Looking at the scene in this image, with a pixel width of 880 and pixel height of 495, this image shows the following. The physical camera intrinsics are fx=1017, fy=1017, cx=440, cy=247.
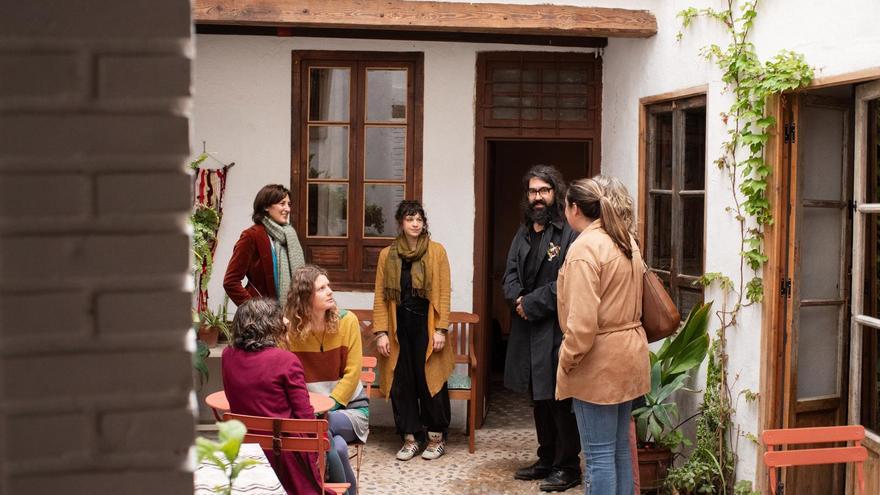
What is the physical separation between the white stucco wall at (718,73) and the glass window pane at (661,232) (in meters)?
0.26

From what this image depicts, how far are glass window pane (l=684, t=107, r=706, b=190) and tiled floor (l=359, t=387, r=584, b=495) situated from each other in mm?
2055

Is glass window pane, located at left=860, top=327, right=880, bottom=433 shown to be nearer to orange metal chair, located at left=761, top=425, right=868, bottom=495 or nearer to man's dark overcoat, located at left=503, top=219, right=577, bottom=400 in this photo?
orange metal chair, located at left=761, top=425, right=868, bottom=495

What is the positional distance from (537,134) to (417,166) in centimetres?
95

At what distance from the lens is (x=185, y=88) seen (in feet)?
4.31

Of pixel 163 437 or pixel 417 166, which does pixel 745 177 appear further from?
pixel 163 437

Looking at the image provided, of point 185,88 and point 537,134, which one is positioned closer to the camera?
point 185,88

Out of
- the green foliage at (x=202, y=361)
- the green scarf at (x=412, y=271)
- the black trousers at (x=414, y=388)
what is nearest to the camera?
the green foliage at (x=202, y=361)

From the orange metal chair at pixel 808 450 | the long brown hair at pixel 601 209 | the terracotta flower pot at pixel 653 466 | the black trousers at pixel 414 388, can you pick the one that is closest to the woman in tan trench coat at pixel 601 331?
the long brown hair at pixel 601 209

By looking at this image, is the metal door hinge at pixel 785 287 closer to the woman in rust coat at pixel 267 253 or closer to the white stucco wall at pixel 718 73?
the white stucco wall at pixel 718 73

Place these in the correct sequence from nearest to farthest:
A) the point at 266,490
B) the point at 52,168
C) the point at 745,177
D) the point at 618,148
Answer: the point at 52,168
the point at 266,490
the point at 745,177
the point at 618,148

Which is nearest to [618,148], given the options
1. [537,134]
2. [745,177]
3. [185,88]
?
[537,134]

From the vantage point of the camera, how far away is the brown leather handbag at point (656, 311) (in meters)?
4.73

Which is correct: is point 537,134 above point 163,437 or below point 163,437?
above

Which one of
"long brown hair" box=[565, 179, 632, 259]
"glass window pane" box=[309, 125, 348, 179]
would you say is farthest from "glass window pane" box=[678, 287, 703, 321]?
"glass window pane" box=[309, 125, 348, 179]
